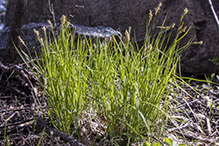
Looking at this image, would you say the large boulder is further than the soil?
Yes

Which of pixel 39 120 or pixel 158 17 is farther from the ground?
pixel 158 17

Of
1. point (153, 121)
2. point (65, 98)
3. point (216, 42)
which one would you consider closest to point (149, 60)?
point (153, 121)

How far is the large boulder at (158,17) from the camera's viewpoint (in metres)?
2.39

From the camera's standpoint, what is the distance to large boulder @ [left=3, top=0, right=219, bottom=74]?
7.84ft

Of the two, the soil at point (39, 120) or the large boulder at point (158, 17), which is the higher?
the large boulder at point (158, 17)

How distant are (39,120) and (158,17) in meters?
2.25

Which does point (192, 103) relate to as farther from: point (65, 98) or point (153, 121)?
point (65, 98)

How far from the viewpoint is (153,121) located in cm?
101

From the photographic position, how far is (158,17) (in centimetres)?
264

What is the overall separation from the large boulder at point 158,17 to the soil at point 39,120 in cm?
54

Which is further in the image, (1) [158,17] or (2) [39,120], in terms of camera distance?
(1) [158,17]

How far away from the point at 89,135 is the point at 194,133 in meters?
0.73

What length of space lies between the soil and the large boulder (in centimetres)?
54

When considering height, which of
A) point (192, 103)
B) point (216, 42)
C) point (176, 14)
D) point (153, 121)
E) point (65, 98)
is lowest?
point (192, 103)
